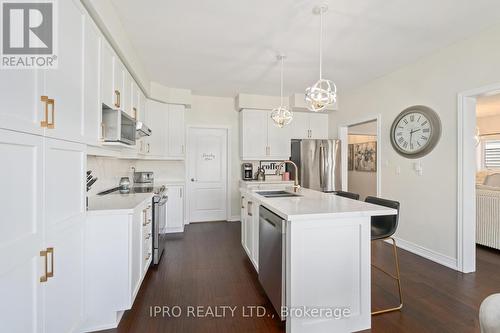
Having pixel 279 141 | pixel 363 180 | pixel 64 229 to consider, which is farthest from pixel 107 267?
pixel 363 180

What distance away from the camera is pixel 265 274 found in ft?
6.63

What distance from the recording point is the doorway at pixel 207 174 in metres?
4.73

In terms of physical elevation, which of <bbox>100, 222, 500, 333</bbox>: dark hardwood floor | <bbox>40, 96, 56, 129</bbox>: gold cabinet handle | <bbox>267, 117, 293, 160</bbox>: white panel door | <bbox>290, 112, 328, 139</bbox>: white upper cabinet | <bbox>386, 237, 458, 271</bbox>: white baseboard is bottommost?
<bbox>100, 222, 500, 333</bbox>: dark hardwood floor

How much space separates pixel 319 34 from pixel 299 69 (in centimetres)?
95

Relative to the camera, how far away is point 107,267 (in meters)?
1.71

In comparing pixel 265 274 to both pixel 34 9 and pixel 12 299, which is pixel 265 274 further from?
pixel 34 9

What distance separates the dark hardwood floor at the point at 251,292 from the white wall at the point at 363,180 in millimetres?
2798

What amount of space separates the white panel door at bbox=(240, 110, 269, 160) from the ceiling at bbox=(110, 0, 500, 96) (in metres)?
1.11

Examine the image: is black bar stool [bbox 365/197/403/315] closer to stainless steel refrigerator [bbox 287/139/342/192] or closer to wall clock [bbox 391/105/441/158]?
wall clock [bbox 391/105/441/158]

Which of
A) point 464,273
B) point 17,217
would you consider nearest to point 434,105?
point 464,273

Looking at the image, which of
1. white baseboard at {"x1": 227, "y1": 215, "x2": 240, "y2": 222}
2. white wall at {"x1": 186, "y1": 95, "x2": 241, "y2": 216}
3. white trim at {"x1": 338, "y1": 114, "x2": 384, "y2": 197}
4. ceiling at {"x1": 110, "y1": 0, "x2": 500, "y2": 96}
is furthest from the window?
white baseboard at {"x1": 227, "y1": 215, "x2": 240, "y2": 222}

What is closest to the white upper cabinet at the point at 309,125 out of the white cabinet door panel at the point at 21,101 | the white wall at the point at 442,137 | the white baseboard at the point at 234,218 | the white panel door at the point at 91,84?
the white wall at the point at 442,137

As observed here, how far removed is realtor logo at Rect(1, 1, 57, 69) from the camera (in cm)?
97

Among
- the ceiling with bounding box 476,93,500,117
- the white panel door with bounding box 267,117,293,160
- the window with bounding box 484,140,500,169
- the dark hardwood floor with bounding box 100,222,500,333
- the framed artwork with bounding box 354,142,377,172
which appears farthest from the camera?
the framed artwork with bounding box 354,142,377,172
